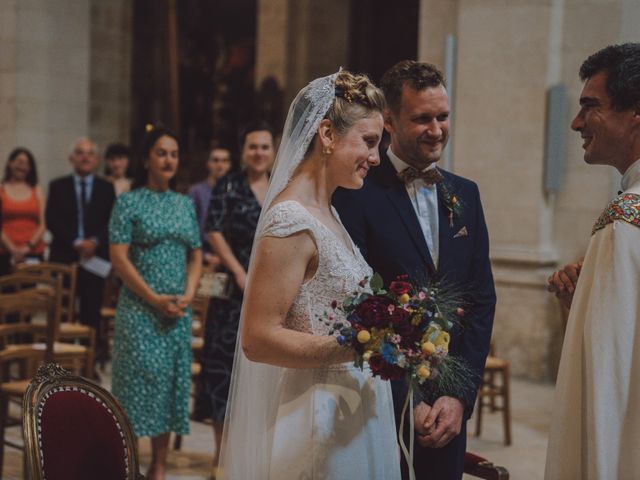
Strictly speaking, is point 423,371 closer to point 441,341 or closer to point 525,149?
point 441,341

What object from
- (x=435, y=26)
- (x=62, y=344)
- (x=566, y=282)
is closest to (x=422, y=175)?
(x=566, y=282)

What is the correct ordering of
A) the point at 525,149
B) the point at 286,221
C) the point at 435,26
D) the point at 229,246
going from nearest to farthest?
the point at 286,221, the point at 229,246, the point at 525,149, the point at 435,26

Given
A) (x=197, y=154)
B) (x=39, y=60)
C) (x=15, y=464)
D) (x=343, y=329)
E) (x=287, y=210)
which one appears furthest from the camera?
(x=197, y=154)

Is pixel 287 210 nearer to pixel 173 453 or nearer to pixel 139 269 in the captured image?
pixel 139 269

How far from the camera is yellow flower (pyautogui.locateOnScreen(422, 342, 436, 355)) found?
2.29 meters

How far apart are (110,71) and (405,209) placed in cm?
1124

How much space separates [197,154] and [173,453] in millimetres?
9194

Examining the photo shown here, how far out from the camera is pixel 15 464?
5629 mm

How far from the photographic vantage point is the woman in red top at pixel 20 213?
8383 mm

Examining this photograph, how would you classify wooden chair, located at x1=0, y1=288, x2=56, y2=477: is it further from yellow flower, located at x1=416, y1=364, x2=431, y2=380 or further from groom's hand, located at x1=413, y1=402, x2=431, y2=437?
yellow flower, located at x1=416, y1=364, x2=431, y2=380

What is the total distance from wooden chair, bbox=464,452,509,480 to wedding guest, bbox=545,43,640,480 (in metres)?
0.77

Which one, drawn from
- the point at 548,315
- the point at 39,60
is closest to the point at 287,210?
the point at 548,315

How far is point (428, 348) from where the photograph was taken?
7.53ft

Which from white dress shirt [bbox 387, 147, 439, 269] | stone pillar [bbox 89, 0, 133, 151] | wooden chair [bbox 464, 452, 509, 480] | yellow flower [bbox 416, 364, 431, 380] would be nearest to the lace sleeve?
yellow flower [bbox 416, 364, 431, 380]
